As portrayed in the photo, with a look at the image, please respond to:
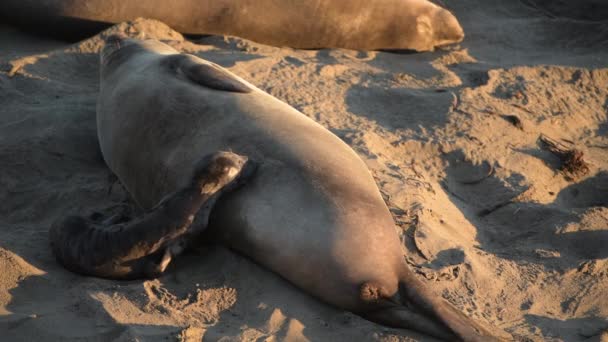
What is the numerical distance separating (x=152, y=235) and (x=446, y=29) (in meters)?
4.83

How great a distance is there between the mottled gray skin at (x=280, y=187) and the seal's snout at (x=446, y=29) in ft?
11.7

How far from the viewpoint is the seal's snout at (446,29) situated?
7.78 m

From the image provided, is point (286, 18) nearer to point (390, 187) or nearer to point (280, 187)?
point (390, 187)

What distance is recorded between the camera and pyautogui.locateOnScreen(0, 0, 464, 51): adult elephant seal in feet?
21.7

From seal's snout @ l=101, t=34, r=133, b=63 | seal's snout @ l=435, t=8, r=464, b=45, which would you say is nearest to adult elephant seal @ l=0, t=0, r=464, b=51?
seal's snout @ l=435, t=8, r=464, b=45

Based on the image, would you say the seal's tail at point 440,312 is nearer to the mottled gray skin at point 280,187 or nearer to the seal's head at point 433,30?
the mottled gray skin at point 280,187

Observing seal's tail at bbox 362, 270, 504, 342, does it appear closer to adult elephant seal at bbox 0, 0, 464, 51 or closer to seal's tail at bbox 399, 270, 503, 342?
seal's tail at bbox 399, 270, 503, 342

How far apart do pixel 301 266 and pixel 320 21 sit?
3989 millimetres

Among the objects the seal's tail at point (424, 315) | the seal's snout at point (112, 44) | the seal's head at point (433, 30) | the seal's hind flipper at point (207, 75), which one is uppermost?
the seal's hind flipper at point (207, 75)

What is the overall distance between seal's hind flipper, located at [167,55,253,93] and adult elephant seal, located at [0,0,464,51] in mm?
1982

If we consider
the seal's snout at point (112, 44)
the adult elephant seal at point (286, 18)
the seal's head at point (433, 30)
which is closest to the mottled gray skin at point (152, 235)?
the seal's snout at point (112, 44)

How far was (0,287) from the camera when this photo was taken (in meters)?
3.51

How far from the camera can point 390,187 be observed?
457 centimetres

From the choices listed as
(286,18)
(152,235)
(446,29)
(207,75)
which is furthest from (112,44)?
(446,29)
